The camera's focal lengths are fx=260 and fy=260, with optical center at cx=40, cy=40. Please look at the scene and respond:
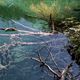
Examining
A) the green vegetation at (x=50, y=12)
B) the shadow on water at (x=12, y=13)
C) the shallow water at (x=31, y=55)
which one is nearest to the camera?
the shallow water at (x=31, y=55)

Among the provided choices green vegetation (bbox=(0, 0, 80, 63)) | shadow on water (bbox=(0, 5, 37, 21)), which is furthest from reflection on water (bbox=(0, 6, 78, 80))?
shadow on water (bbox=(0, 5, 37, 21))

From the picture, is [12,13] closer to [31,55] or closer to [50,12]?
[50,12]

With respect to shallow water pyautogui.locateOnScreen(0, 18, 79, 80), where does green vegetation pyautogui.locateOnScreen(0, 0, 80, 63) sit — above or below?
above

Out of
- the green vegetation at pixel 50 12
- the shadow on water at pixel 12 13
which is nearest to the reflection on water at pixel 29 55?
the green vegetation at pixel 50 12

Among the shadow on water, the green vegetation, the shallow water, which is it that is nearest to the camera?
the shallow water

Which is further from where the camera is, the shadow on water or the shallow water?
the shadow on water

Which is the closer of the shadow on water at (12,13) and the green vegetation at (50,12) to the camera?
Result: the green vegetation at (50,12)

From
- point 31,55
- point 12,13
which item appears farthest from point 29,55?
point 12,13

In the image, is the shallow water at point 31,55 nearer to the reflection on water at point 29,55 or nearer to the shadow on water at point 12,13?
the reflection on water at point 29,55

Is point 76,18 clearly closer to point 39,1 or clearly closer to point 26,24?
point 26,24

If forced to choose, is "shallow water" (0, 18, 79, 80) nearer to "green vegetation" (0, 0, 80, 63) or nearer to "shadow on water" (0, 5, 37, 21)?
"green vegetation" (0, 0, 80, 63)

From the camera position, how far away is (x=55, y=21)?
336 inches

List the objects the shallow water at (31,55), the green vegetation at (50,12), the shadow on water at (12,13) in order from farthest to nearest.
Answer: the shadow on water at (12,13) < the green vegetation at (50,12) < the shallow water at (31,55)

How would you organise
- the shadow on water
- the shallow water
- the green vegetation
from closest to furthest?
the shallow water
the green vegetation
the shadow on water
